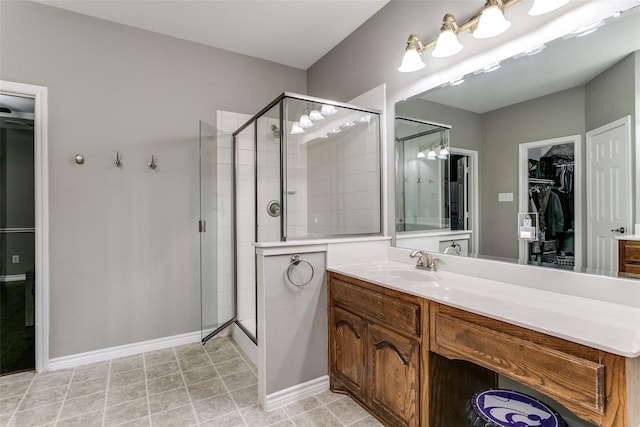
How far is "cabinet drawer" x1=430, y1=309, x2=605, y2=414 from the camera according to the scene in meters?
0.89

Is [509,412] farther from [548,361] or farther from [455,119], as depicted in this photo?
[455,119]

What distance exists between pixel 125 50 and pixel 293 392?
2.96 meters

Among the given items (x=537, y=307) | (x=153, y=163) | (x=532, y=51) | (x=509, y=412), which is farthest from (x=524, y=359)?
(x=153, y=163)

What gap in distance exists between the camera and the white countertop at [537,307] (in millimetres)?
896

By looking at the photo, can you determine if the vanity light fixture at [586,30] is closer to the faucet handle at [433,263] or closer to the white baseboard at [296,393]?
the faucet handle at [433,263]

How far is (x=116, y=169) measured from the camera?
2.55 m

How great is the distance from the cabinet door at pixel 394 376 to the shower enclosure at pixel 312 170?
2.77ft

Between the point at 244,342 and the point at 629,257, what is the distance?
99.5 inches

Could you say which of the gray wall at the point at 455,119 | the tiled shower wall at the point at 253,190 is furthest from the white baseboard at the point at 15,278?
the gray wall at the point at 455,119

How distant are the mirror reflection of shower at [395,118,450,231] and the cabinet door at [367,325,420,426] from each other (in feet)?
2.65

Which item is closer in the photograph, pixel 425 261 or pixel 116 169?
pixel 425 261

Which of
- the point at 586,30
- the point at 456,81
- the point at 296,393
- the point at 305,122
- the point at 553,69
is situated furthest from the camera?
the point at 305,122

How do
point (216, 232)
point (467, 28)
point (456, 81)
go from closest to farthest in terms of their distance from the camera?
point (467, 28)
point (456, 81)
point (216, 232)

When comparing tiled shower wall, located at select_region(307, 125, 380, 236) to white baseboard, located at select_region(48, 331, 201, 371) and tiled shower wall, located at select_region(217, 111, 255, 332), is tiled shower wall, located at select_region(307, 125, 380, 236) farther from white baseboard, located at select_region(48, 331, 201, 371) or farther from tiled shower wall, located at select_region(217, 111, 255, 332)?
white baseboard, located at select_region(48, 331, 201, 371)
